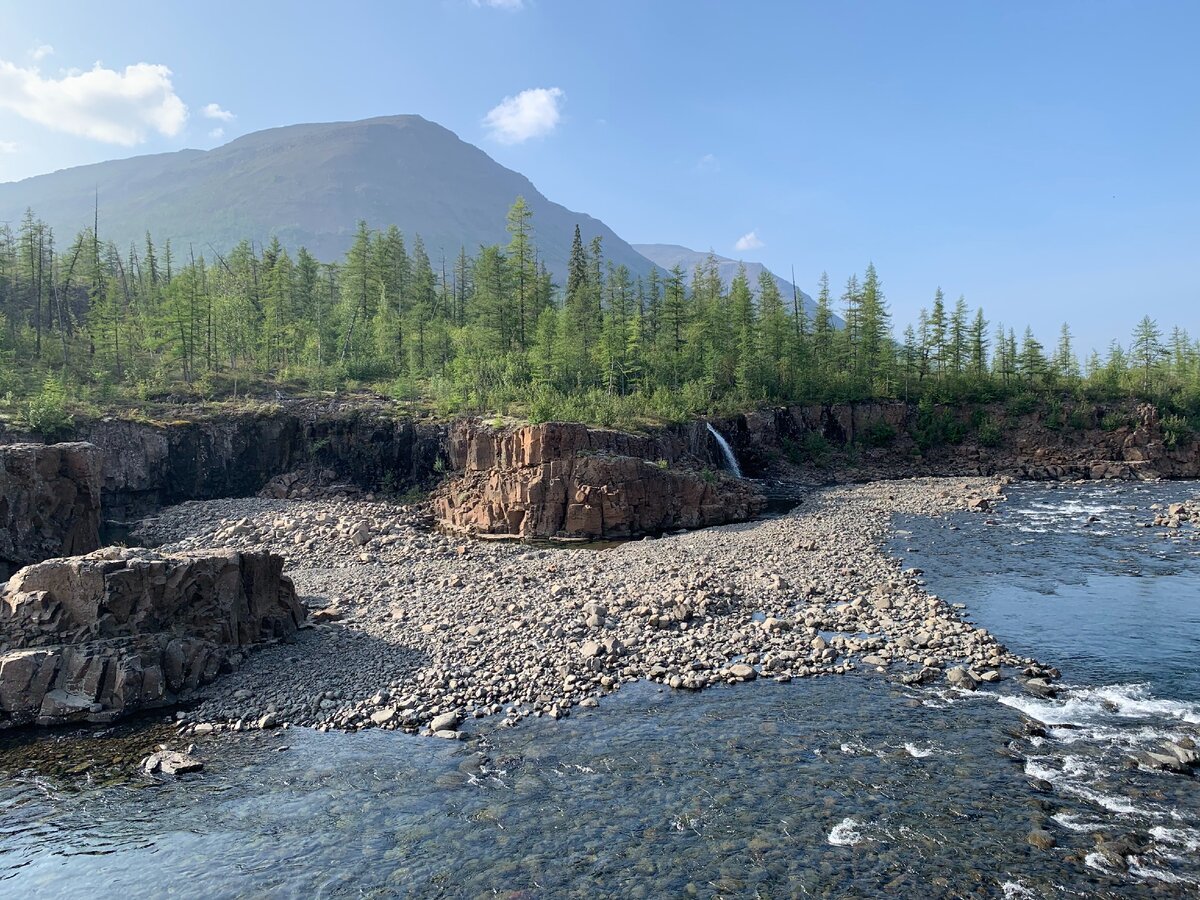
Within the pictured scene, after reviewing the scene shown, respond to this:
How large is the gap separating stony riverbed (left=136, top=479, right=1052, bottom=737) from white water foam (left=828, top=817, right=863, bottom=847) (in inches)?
244

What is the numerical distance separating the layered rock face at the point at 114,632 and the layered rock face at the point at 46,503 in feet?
47.5

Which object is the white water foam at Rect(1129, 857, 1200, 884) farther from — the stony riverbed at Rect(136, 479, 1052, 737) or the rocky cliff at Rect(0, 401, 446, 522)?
the rocky cliff at Rect(0, 401, 446, 522)

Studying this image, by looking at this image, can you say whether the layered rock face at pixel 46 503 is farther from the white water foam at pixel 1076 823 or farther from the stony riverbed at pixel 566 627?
the white water foam at pixel 1076 823

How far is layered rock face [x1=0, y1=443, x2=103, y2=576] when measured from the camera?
30109 millimetres

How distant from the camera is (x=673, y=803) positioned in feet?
42.5

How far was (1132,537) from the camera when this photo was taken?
34.7 meters

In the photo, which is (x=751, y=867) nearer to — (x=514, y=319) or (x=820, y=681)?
(x=820, y=681)

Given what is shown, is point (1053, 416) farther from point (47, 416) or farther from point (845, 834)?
point (47, 416)

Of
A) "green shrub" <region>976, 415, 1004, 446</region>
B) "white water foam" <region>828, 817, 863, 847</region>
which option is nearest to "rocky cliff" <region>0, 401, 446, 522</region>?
"white water foam" <region>828, 817, 863, 847</region>

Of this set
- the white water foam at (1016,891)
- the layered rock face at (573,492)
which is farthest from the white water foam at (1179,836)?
the layered rock face at (573,492)

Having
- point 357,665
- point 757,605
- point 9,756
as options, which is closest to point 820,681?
point 757,605

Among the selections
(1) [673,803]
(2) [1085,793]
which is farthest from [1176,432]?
(1) [673,803]

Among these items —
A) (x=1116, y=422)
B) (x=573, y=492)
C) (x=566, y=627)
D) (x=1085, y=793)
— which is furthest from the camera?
(x=1116, y=422)

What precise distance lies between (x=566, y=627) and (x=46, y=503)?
26721 mm
